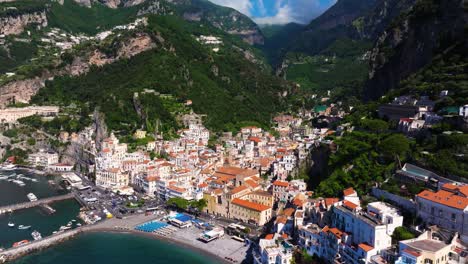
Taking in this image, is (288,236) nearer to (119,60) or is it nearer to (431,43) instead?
(431,43)

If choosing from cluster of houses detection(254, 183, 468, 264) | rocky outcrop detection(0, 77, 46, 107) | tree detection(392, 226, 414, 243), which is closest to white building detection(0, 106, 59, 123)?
rocky outcrop detection(0, 77, 46, 107)

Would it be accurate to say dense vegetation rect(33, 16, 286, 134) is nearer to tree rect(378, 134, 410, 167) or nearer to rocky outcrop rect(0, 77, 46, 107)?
rocky outcrop rect(0, 77, 46, 107)

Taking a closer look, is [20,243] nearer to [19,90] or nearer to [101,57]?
[19,90]

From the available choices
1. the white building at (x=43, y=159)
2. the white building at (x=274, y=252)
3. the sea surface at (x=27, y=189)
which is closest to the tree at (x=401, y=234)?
the white building at (x=274, y=252)

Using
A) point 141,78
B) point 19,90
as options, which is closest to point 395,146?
point 141,78

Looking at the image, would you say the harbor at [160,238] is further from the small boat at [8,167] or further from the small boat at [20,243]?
the small boat at [8,167]

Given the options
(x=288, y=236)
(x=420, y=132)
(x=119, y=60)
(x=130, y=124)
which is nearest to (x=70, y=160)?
(x=130, y=124)
